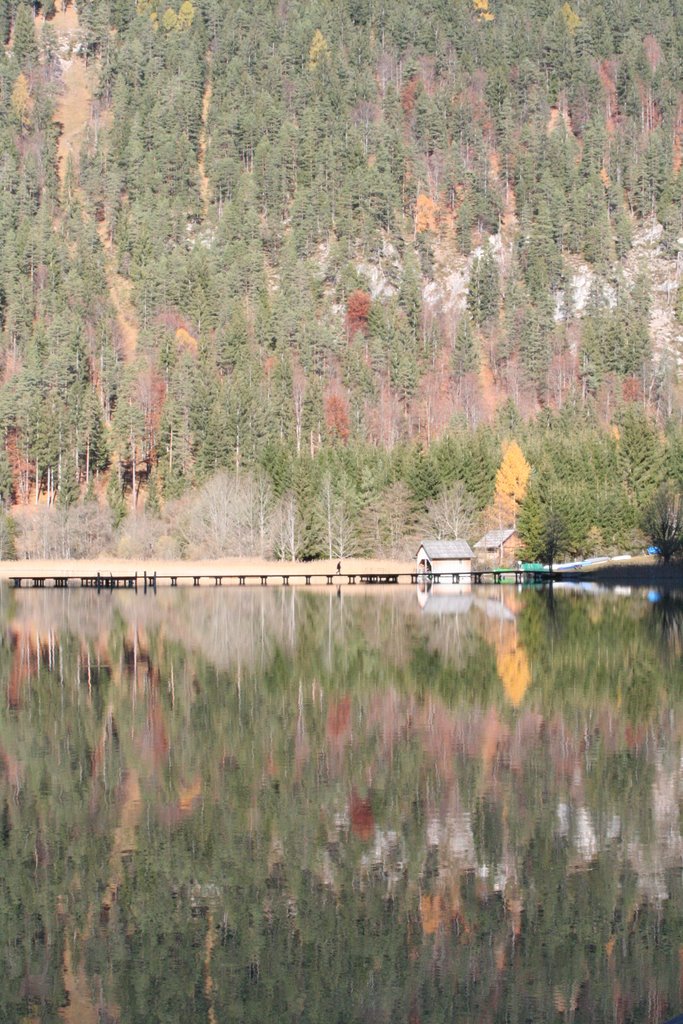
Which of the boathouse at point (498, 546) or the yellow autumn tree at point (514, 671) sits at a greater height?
the boathouse at point (498, 546)

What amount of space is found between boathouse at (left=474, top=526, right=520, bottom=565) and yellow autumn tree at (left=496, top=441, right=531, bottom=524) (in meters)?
1.67

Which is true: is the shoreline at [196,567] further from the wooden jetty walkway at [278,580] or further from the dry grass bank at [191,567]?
the wooden jetty walkway at [278,580]

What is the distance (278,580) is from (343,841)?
338 ft

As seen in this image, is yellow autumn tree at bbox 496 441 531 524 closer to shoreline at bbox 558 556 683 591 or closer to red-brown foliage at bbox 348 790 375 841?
shoreline at bbox 558 556 683 591

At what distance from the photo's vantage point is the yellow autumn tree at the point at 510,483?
13675cm

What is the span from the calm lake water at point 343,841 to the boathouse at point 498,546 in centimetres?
7980

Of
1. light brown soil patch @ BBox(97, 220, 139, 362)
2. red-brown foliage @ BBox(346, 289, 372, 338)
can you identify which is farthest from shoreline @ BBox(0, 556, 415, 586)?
red-brown foliage @ BBox(346, 289, 372, 338)

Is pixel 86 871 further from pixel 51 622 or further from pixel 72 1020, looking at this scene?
pixel 51 622

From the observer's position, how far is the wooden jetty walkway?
122812 millimetres

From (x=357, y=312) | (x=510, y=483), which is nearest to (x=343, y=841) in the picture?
(x=510, y=483)

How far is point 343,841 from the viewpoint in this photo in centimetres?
2911

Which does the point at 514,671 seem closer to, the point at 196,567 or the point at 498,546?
the point at 196,567

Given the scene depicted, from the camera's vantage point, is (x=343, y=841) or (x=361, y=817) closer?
(x=343, y=841)

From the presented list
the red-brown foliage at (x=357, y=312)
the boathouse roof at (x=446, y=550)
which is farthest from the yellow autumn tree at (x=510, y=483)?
the red-brown foliage at (x=357, y=312)
